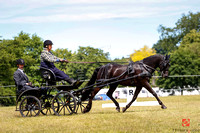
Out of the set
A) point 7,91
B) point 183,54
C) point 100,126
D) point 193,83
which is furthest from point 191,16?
point 100,126

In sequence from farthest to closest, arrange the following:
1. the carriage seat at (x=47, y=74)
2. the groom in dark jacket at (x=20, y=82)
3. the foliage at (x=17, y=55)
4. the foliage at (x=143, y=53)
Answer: the foliage at (x=143, y=53)
the foliage at (x=17, y=55)
the groom in dark jacket at (x=20, y=82)
the carriage seat at (x=47, y=74)

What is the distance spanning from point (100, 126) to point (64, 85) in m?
2.78

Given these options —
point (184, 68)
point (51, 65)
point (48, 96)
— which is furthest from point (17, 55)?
point (51, 65)

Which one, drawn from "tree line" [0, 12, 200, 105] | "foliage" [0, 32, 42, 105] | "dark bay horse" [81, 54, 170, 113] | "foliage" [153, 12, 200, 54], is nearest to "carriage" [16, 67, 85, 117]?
"dark bay horse" [81, 54, 170, 113]

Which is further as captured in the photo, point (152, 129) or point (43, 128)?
point (43, 128)

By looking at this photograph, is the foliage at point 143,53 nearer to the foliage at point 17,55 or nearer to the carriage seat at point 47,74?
the foliage at point 17,55

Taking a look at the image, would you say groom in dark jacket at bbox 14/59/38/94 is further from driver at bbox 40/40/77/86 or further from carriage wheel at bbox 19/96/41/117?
driver at bbox 40/40/77/86

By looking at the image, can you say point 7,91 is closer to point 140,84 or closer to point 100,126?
point 140,84

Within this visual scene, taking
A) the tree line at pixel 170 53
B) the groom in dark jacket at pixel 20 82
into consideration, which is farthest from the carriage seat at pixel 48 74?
the tree line at pixel 170 53

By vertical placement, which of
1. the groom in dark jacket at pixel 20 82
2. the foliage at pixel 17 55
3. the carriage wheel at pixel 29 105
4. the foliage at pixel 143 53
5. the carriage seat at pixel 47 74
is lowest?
the carriage wheel at pixel 29 105

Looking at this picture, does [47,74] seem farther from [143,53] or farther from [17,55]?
[143,53]

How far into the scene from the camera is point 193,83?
4788cm

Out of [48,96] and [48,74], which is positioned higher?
[48,74]

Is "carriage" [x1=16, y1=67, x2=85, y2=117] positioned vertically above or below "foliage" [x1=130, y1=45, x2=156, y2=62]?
below
